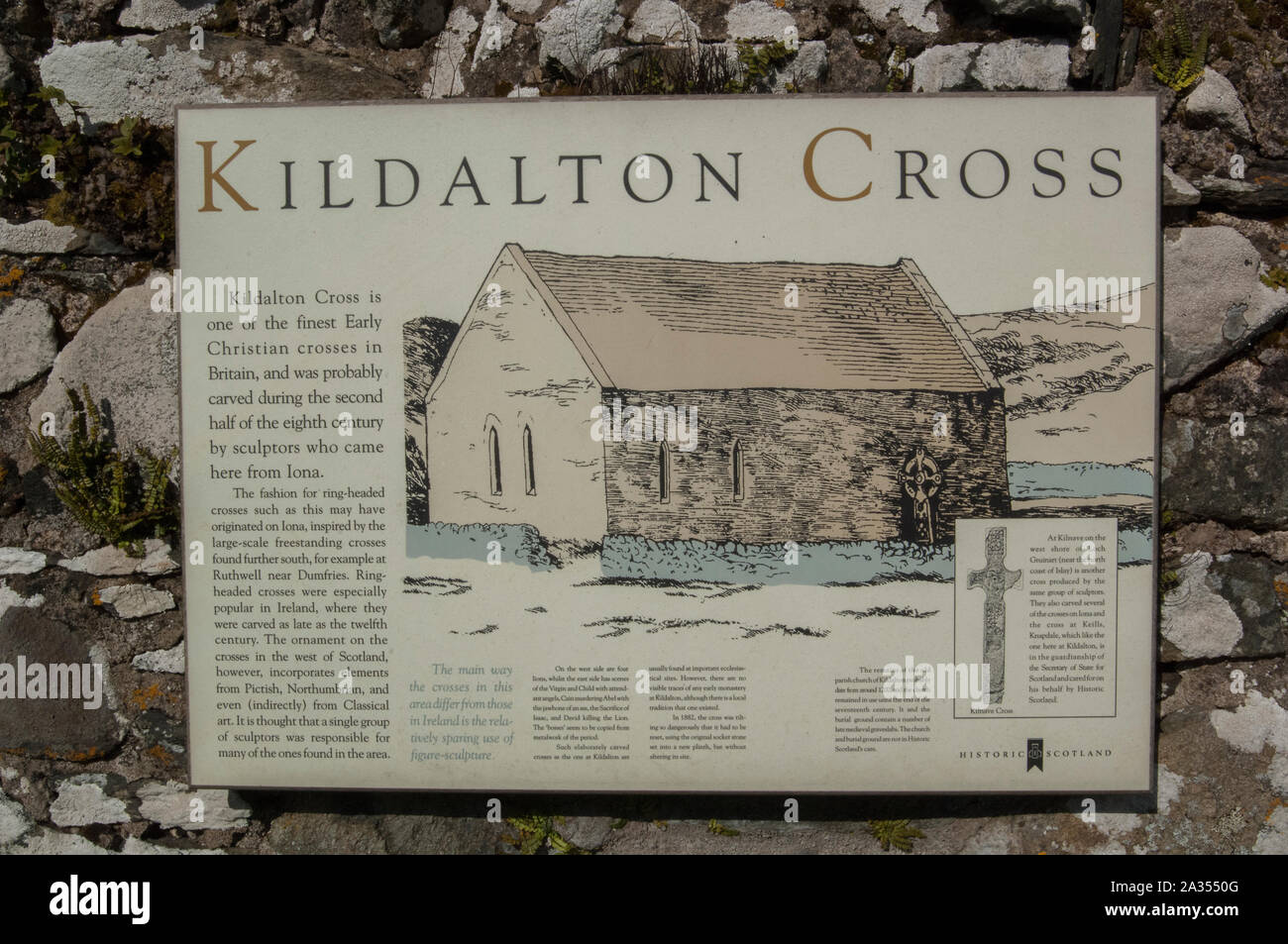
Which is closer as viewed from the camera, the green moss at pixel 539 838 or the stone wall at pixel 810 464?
the stone wall at pixel 810 464

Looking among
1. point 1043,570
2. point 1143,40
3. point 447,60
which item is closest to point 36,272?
point 447,60

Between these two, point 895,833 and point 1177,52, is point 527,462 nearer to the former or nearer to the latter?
point 895,833

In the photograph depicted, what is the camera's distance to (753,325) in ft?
7.69

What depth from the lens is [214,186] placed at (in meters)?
2.39

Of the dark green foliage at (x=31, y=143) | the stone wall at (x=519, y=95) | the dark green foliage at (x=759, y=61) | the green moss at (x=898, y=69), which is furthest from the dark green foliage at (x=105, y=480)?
the green moss at (x=898, y=69)

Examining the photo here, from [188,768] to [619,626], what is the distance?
148 centimetres

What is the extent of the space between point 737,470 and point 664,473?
0.23 meters

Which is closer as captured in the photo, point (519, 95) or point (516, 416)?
point (516, 416)

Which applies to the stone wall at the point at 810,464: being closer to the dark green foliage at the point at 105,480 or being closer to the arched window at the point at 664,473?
the arched window at the point at 664,473

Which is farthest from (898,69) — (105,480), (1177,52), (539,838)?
(105,480)

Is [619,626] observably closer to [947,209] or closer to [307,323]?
[307,323]

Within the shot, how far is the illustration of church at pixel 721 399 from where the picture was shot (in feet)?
7.70

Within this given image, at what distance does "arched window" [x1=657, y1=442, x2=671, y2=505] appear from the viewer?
2.36 meters

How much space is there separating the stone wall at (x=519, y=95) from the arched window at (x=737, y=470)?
1.05 m
